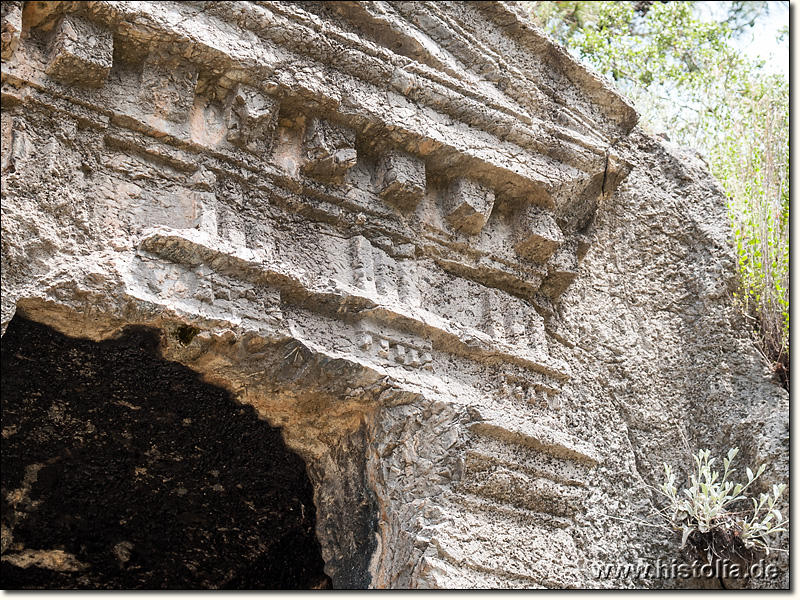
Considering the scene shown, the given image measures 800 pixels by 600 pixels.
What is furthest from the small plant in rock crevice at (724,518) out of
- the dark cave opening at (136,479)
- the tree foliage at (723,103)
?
the dark cave opening at (136,479)

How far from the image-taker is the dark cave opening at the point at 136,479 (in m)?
2.17

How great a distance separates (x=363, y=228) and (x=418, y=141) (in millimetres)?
300

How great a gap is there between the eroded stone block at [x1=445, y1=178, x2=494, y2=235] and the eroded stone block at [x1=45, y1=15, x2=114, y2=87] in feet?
3.37

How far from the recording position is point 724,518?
255 centimetres

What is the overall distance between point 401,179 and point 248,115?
0.47 meters

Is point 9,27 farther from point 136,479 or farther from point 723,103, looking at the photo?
point 723,103

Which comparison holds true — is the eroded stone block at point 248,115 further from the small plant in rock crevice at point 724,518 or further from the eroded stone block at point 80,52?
the small plant in rock crevice at point 724,518

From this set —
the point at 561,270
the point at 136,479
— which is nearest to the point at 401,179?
the point at 561,270

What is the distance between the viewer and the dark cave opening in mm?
2172

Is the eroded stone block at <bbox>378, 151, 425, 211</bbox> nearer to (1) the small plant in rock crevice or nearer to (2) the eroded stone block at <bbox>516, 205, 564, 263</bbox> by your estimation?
(2) the eroded stone block at <bbox>516, 205, 564, 263</bbox>

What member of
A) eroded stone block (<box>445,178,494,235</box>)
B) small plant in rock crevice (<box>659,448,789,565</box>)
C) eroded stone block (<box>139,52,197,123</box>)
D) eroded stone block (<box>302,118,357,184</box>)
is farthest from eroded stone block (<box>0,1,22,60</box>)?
small plant in rock crevice (<box>659,448,789,565</box>)

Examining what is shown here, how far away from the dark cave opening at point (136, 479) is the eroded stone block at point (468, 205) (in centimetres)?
82

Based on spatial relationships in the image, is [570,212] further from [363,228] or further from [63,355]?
[63,355]

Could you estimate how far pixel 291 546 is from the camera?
8.91ft
